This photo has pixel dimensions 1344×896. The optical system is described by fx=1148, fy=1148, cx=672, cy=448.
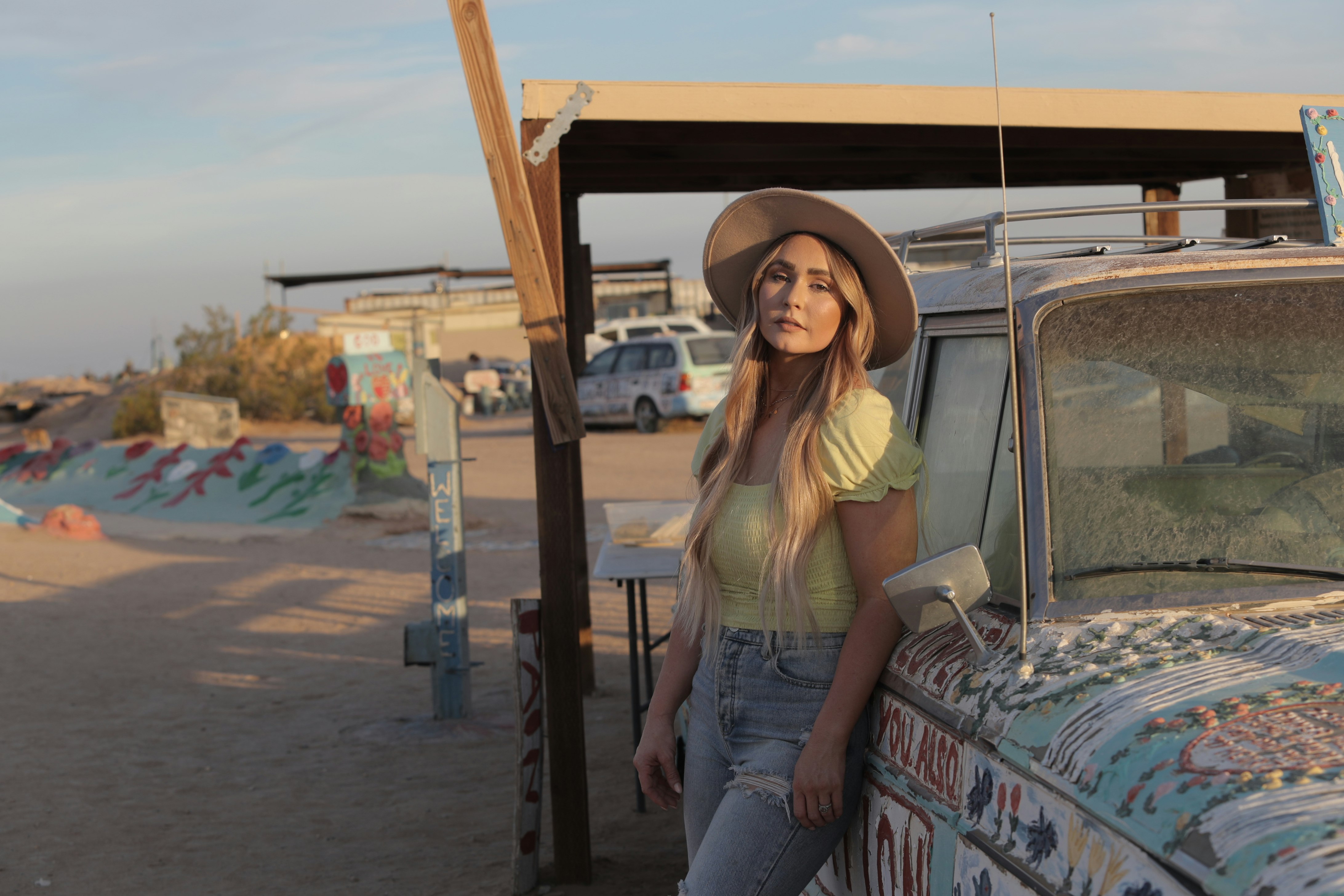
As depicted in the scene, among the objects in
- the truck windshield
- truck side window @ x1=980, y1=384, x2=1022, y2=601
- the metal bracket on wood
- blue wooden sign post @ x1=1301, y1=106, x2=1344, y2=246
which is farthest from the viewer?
the metal bracket on wood

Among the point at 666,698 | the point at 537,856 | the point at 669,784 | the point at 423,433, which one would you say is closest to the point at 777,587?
the point at 666,698

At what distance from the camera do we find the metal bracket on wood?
4098 millimetres

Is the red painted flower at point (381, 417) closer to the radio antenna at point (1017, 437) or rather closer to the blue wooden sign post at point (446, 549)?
the blue wooden sign post at point (446, 549)

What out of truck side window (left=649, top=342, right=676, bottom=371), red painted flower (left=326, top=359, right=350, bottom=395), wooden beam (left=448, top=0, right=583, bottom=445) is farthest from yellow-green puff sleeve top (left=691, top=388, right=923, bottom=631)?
truck side window (left=649, top=342, right=676, bottom=371)

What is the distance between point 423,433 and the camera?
6.93m

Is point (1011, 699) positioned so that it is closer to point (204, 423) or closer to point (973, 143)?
point (973, 143)

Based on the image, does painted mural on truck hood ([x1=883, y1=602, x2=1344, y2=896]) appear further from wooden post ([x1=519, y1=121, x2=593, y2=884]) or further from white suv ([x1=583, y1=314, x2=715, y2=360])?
white suv ([x1=583, y1=314, x2=715, y2=360])

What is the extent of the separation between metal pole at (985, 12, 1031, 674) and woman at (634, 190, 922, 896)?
200 millimetres

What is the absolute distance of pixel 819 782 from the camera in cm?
208

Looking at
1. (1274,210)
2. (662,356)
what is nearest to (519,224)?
(1274,210)

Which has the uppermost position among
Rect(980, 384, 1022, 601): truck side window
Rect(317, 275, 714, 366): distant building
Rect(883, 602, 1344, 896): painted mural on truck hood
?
Rect(317, 275, 714, 366): distant building

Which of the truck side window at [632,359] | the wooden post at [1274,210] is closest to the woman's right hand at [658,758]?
the wooden post at [1274,210]

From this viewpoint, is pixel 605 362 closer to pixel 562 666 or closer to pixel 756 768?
pixel 562 666

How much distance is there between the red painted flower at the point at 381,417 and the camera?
1538 cm
